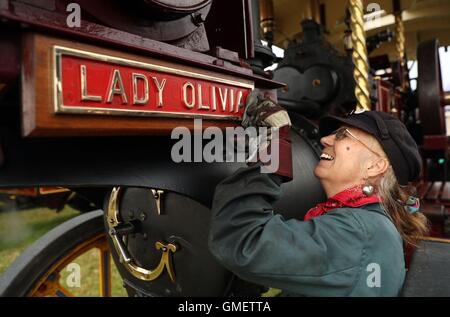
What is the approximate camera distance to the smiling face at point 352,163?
100 centimetres

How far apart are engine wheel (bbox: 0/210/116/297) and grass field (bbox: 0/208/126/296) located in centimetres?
49

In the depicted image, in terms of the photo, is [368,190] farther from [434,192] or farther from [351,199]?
[434,192]

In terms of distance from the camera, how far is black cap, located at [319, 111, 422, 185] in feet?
3.31

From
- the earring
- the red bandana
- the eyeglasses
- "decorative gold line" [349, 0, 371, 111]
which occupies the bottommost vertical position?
the red bandana

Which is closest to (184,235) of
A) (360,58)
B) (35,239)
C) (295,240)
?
(295,240)

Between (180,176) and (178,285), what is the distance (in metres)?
0.51

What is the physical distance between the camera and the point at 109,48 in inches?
23.2

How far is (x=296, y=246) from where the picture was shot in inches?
30.2

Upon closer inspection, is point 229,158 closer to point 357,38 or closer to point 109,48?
point 109,48

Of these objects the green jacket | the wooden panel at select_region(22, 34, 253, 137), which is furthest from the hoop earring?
the wooden panel at select_region(22, 34, 253, 137)

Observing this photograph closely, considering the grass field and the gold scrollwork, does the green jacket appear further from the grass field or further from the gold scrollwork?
the grass field

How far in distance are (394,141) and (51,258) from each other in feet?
4.24
